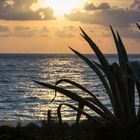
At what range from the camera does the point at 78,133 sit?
300 inches

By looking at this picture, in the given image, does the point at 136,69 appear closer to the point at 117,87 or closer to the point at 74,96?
the point at 117,87

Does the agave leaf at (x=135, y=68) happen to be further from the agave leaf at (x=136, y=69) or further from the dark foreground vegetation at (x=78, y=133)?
the dark foreground vegetation at (x=78, y=133)

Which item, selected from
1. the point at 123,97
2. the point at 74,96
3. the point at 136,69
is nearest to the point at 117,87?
the point at 123,97

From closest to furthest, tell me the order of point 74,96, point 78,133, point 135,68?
point 74,96 < point 135,68 < point 78,133

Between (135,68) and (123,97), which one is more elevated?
(135,68)

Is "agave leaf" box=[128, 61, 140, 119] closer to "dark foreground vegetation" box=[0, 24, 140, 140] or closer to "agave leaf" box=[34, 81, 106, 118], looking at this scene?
"dark foreground vegetation" box=[0, 24, 140, 140]

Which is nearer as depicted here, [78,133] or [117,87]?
[117,87]

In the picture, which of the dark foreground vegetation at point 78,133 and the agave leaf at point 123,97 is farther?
the agave leaf at point 123,97

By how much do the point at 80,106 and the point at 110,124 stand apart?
0.47m

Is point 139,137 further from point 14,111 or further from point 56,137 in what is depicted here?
point 14,111

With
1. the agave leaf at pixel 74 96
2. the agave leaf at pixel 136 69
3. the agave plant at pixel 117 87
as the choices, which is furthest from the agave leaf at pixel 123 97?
the agave leaf at pixel 74 96

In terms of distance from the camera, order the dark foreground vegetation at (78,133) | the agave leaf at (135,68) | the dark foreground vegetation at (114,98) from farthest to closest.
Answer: the agave leaf at (135,68)
the dark foreground vegetation at (114,98)
the dark foreground vegetation at (78,133)

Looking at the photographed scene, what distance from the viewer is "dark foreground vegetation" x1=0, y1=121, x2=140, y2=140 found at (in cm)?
671

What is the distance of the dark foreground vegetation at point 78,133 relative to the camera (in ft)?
22.0
